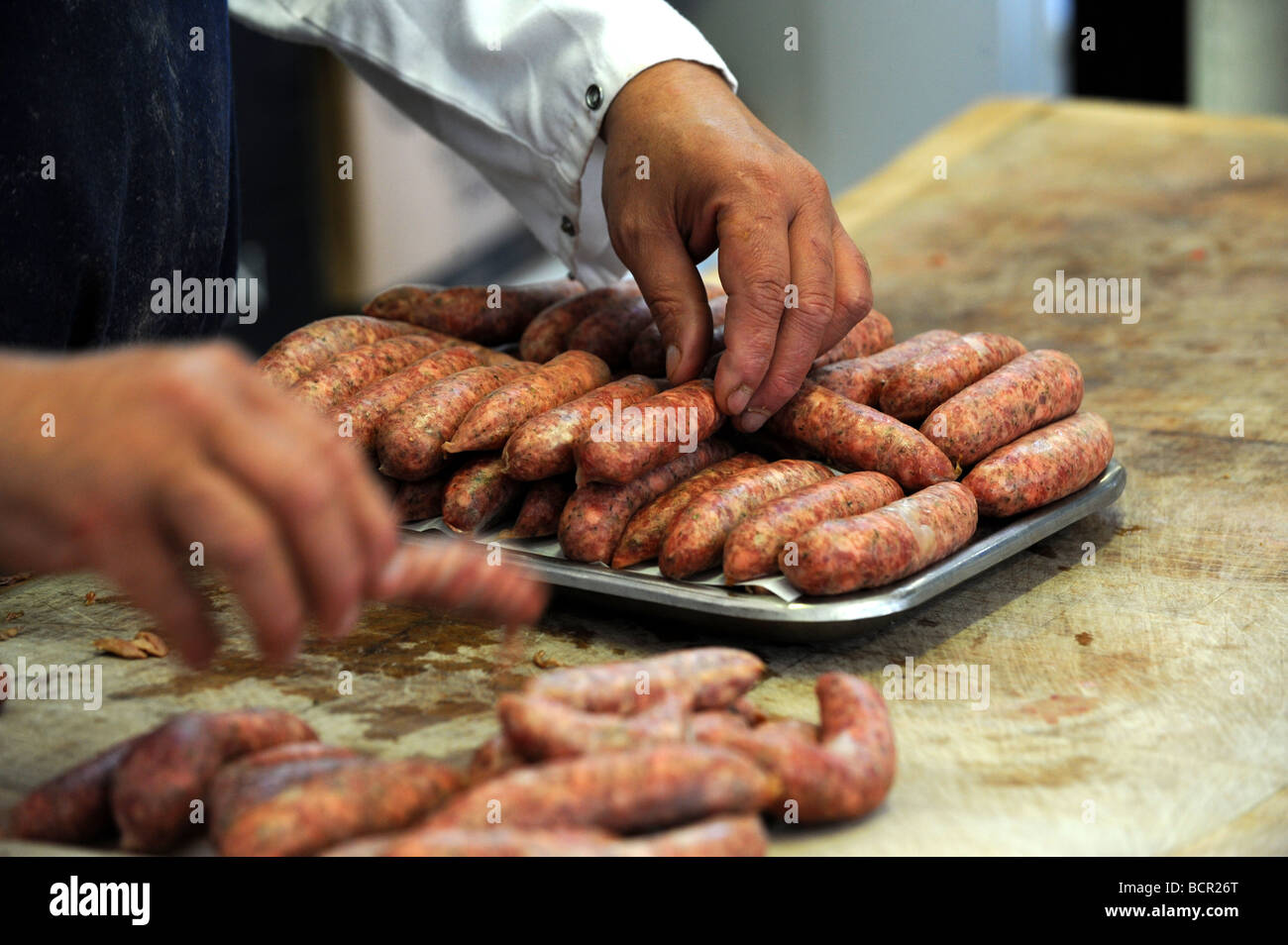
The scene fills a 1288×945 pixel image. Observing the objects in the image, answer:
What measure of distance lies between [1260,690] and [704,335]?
1.29 meters

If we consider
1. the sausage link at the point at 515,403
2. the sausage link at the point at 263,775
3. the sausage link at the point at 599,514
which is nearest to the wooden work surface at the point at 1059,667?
the sausage link at the point at 599,514

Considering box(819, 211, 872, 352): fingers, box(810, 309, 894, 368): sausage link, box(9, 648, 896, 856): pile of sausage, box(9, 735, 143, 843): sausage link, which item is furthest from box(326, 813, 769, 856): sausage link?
box(810, 309, 894, 368): sausage link

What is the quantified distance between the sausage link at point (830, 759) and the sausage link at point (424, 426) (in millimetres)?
1097

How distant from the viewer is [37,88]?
2.76 metres

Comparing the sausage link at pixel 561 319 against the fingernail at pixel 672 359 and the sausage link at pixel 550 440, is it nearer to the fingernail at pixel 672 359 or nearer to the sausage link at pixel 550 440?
the fingernail at pixel 672 359

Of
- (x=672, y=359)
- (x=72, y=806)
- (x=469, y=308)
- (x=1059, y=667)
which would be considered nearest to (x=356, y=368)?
(x=469, y=308)

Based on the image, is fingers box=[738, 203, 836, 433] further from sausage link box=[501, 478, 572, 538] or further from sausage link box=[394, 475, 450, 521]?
sausage link box=[394, 475, 450, 521]

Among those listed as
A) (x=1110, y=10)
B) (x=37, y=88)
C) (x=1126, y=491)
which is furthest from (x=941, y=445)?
(x=1110, y=10)

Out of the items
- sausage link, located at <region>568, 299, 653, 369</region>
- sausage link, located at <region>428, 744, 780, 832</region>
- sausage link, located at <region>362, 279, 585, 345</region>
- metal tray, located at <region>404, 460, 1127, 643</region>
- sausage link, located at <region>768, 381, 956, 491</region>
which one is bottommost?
sausage link, located at <region>428, 744, 780, 832</region>

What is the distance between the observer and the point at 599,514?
2645 mm

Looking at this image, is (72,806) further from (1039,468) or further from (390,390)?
(1039,468)

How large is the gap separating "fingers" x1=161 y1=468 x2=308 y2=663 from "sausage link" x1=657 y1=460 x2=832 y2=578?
105 centimetres

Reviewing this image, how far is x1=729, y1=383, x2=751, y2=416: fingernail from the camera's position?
2.81m

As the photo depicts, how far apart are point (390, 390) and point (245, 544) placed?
1.52 metres
